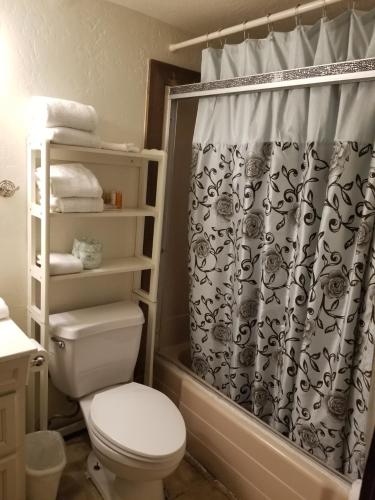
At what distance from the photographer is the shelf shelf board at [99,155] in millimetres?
1650

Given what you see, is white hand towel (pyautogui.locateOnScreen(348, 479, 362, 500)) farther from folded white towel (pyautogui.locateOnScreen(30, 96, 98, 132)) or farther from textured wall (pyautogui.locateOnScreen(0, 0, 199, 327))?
folded white towel (pyautogui.locateOnScreen(30, 96, 98, 132))

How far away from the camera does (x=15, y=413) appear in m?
1.37

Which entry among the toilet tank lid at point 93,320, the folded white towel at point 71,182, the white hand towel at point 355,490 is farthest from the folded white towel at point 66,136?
the white hand towel at point 355,490

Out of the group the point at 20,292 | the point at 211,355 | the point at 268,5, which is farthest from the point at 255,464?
the point at 268,5

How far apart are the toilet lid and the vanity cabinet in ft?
0.99

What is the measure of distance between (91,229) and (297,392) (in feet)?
4.08

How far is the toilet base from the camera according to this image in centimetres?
161

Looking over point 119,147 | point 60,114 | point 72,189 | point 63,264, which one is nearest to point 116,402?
point 63,264

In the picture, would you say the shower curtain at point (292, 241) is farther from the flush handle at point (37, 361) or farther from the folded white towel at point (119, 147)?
the flush handle at point (37, 361)

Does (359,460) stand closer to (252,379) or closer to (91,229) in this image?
(252,379)

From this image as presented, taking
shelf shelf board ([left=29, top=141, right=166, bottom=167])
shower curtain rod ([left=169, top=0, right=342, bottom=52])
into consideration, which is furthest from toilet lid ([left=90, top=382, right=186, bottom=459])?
shower curtain rod ([left=169, top=0, right=342, bottom=52])

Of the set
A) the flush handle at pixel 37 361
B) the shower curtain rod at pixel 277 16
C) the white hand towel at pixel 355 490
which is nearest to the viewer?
the white hand towel at pixel 355 490

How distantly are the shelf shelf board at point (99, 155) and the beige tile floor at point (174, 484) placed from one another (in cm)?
148

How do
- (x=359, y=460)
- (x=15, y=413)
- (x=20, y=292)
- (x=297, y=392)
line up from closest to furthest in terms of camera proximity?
(x=15, y=413)
(x=359, y=460)
(x=297, y=392)
(x=20, y=292)
